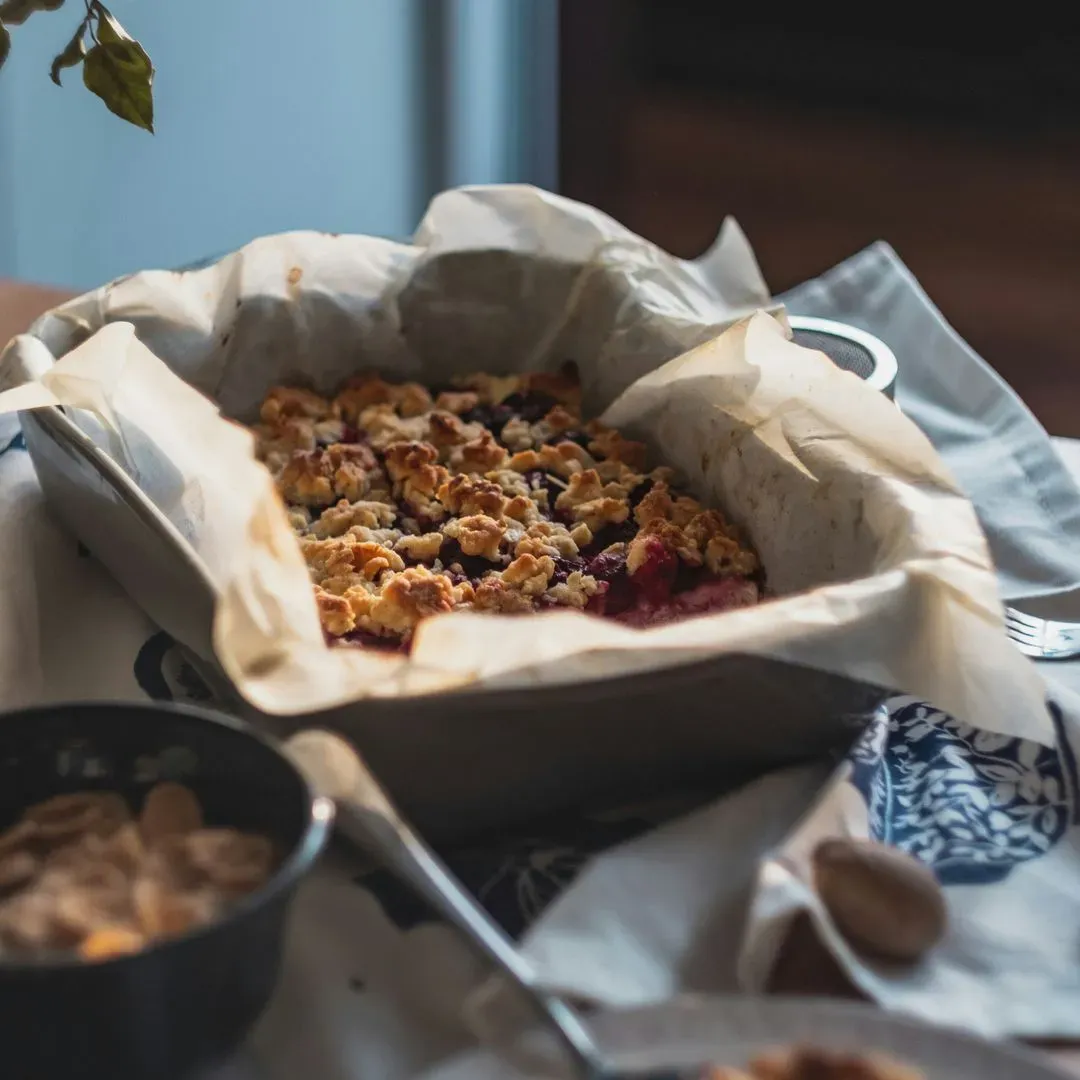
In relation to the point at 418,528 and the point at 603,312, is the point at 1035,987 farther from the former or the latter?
the point at 603,312

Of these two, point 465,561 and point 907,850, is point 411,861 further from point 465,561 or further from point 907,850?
point 465,561

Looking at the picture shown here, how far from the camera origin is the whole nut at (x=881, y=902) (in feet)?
1.80

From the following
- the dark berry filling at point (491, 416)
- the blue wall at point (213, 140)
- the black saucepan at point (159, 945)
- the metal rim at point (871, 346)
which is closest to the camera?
the black saucepan at point (159, 945)

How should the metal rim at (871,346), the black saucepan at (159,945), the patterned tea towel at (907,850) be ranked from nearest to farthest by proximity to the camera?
the black saucepan at (159,945)
the patterned tea towel at (907,850)
the metal rim at (871,346)

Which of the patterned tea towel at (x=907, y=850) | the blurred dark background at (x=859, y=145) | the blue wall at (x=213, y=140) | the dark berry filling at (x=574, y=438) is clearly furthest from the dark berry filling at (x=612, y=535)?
the blurred dark background at (x=859, y=145)

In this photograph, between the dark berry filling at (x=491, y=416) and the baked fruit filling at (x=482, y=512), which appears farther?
the dark berry filling at (x=491, y=416)

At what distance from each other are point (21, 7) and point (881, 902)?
49 cm

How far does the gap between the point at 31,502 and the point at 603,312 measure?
1.37 ft

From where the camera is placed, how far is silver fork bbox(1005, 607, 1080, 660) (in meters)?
0.80

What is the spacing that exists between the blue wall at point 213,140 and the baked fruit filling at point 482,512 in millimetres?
931

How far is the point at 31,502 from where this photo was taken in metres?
0.85

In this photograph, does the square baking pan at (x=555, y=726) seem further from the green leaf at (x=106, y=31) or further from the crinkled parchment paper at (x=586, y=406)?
the green leaf at (x=106, y=31)

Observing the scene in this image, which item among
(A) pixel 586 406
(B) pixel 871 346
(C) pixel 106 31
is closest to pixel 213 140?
(A) pixel 586 406

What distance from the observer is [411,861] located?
51 centimetres
